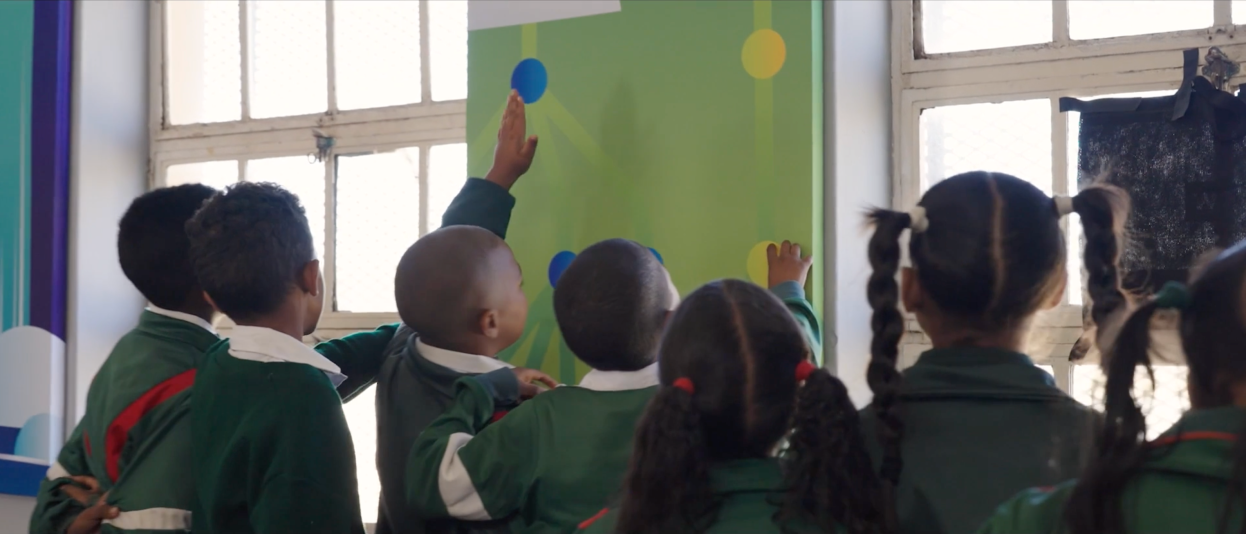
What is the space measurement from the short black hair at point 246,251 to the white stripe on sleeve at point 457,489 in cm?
37

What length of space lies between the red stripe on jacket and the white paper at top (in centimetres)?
81

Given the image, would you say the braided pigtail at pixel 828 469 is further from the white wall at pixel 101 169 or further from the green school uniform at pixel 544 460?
the white wall at pixel 101 169

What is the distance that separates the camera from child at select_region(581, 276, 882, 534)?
1.04m

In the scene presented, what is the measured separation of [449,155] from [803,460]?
1412mm

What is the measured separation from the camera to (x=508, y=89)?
1.89 m

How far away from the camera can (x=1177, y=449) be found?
869mm

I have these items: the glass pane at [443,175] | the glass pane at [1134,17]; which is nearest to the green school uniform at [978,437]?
the glass pane at [1134,17]

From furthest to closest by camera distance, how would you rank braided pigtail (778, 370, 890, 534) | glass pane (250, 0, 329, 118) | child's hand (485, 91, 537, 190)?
glass pane (250, 0, 329, 118), child's hand (485, 91, 537, 190), braided pigtail (778, 370, 890, 534)

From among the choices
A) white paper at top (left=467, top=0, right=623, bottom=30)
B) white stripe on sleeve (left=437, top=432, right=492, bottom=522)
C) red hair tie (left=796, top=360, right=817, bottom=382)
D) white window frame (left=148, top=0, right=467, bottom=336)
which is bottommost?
white stripe on sleeve (left=437, top=432, right=492, bottom=522)

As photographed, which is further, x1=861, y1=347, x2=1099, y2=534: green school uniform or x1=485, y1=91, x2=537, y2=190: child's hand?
x1=485, y1=91, x2=537, y2=190: child's hand

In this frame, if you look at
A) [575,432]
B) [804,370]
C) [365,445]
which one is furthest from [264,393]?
[365,445]

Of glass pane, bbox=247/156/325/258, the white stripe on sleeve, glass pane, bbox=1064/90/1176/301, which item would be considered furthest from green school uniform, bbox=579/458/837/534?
glass pane, bbox=247/156/325/258

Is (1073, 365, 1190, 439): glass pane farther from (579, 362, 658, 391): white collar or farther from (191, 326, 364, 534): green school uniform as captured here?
(191, 326, 364, 534): green school uniform

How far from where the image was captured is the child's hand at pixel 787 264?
1.62 metres
